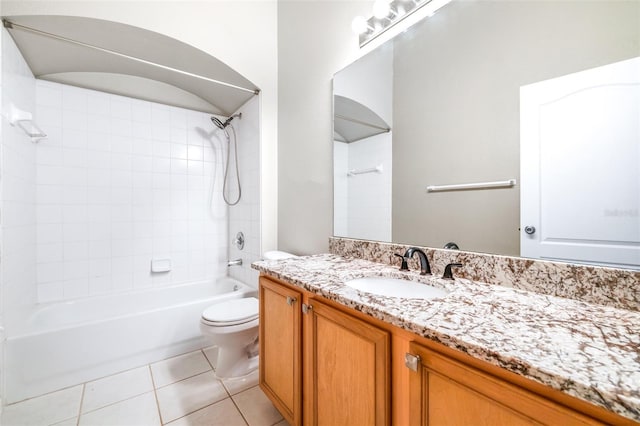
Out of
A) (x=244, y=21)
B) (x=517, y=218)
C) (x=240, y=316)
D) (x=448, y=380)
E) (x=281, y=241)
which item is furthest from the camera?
(x=281, y=241)

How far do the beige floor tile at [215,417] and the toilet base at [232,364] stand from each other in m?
0.25

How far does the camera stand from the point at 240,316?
5.61 feet

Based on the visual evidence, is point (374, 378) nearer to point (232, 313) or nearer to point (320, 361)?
point (320, 361)

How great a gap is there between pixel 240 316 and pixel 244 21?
2.22 meters

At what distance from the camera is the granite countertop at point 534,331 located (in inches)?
16.0

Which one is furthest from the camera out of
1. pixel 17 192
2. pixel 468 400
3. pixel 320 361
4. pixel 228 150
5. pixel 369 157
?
pixel 228 150

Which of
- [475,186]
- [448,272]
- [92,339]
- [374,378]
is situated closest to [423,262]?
[448,272]

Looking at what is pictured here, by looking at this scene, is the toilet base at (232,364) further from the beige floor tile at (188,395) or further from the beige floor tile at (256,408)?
the beige floor tile at (256,408)

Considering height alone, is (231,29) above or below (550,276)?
above

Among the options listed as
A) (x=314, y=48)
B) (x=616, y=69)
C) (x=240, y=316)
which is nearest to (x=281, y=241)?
(x=240, y=316)

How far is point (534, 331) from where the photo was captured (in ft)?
1.90

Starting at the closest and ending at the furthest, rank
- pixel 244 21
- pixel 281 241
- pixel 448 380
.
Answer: pixel 448 380 < pixel 244 21 < pixel 281 241

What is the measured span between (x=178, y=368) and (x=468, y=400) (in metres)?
1.97

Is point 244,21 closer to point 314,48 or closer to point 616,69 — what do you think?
point 314,48
